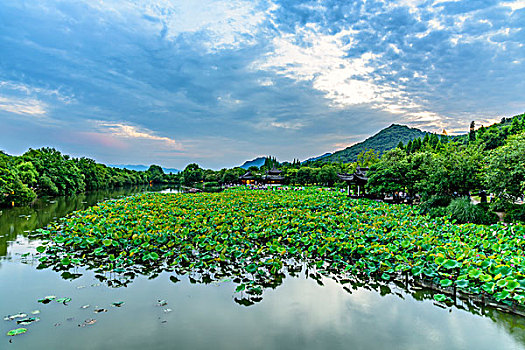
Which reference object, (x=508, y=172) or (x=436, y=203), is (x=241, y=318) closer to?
(x=508, y=172)

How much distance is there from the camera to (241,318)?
14.6 ft

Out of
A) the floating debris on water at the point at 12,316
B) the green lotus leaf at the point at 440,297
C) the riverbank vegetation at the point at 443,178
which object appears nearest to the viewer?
the floating debris on water at the point at 12,316

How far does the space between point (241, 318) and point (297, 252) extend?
3.13m

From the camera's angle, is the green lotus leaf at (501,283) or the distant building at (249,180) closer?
the green lotus leaf at (501,283)

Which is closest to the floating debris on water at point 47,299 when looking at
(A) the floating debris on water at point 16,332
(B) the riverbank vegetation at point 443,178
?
(A) the floating debris on water at point 16,332

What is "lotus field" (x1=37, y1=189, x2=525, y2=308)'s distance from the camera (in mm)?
4938

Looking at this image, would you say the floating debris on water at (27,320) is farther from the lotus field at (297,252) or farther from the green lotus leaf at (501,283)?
the green lotus leaf at (501,283)

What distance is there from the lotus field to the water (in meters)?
0.38

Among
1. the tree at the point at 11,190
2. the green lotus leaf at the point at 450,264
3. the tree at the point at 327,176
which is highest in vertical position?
the tree at the point at 327,176

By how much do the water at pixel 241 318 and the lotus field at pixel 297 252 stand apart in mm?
383

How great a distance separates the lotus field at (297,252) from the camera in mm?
4938

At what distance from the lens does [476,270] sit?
4453 mm

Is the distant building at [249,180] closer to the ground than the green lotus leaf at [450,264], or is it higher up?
higher up

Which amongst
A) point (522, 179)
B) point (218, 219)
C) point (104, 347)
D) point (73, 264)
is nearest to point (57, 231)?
point (73, 264)
